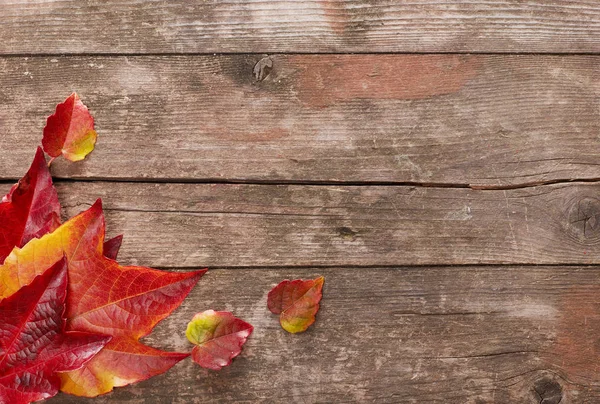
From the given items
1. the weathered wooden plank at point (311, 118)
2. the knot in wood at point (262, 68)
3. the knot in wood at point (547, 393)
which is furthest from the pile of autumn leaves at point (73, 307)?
the knot in wood at point (547, 393)

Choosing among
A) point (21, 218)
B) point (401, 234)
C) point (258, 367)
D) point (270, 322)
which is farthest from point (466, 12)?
point (21, 218)

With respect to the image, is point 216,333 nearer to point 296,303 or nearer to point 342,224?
point 296,303

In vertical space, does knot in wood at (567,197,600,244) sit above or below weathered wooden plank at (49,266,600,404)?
above

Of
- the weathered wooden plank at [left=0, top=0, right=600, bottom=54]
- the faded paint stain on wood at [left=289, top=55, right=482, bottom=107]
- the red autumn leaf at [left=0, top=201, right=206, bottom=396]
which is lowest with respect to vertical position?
the red autumn leaf at [left=0, top=201, right=206, bottom=396]

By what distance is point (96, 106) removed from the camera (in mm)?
1254

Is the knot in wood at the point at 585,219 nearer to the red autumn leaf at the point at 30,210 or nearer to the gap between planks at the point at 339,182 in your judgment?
the gap between planks at the point at 339,182

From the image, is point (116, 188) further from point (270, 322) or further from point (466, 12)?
point (466, 12)

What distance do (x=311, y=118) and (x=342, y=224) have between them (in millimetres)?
262

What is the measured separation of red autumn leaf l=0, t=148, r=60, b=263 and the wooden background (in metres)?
0.10

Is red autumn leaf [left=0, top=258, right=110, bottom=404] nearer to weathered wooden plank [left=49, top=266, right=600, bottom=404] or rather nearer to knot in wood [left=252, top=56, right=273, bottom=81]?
weathered wooden plank [left=49, top=266, right=600, bottom=404]

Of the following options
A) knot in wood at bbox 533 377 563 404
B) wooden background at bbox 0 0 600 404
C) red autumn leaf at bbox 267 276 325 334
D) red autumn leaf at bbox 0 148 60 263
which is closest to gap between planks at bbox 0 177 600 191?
wooden background at bbox 0 0 600 404

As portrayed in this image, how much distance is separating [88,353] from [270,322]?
1.33 feet

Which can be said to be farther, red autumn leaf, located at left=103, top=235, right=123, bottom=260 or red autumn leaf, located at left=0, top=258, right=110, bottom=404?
red autumn leaf, located at left=103, top=235, right=123, bottom=260

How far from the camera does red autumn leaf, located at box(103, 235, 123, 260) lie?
116cm
